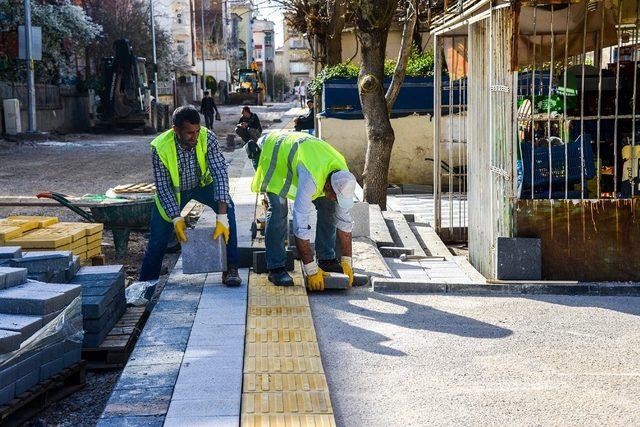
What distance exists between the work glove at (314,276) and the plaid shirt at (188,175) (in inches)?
36.0

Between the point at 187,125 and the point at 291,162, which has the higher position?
the point at 187,125

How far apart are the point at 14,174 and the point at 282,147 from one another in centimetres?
1330

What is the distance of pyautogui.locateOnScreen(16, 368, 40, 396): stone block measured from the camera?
4930mm

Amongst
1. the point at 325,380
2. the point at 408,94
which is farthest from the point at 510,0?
the point at 408,94

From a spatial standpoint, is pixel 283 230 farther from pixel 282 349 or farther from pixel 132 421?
pixel 132 421

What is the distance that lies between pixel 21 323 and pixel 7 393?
37 centimetres

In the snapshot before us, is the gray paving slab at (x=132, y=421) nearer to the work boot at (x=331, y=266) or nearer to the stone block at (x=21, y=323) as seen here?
the stone block at (x=21, y=323)

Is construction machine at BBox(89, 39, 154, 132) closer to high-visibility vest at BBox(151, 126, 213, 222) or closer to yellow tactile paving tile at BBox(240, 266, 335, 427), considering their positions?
high-visibility vest at BBox(151, 126, 213, 222)

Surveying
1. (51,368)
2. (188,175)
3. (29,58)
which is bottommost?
(51,368)

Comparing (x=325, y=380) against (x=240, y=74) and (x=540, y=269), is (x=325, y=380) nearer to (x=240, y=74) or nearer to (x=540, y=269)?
(x=540, y=269)

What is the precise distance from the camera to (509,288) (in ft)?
24.9

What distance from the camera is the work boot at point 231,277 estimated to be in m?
7.54

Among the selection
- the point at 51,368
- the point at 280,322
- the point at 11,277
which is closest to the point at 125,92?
the point at 280,322

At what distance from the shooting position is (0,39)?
3234 cm
